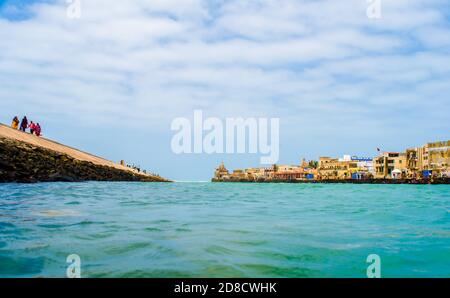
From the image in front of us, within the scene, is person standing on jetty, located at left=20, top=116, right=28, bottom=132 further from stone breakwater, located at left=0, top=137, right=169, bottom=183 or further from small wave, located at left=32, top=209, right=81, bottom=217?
small wave, located at left=32, top=209, right=81, bottom=217

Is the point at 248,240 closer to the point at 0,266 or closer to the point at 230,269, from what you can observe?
the point at 230,269

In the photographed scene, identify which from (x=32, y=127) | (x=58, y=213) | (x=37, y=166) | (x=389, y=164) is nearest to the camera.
A: (x=58, y=213)

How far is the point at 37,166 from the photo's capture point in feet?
95.3

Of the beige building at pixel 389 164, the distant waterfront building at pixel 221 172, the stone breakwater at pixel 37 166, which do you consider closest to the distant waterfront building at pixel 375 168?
the beige building at pixel 389 164

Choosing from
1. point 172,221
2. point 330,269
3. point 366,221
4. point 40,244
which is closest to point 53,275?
point 40,244

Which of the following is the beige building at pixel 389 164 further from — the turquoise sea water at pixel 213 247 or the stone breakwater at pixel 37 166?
the turquoise sea water at pixel 213 247

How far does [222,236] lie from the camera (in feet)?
25.2

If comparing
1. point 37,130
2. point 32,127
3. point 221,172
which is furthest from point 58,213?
point 221,172

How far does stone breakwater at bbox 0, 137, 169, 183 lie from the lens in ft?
80.7

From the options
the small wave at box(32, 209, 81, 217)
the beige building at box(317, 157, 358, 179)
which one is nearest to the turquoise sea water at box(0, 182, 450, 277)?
the small wave at box(32, 209, 81, 217)

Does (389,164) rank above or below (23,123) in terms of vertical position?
→ below

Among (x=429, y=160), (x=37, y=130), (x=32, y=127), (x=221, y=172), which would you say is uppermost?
(x=32, y=127)

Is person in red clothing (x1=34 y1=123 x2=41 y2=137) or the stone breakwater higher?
person in red clothing (x1=34 y1=123 x2=41 y2=137)

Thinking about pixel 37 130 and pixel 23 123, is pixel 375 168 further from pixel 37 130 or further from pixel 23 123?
pixel 23 123
